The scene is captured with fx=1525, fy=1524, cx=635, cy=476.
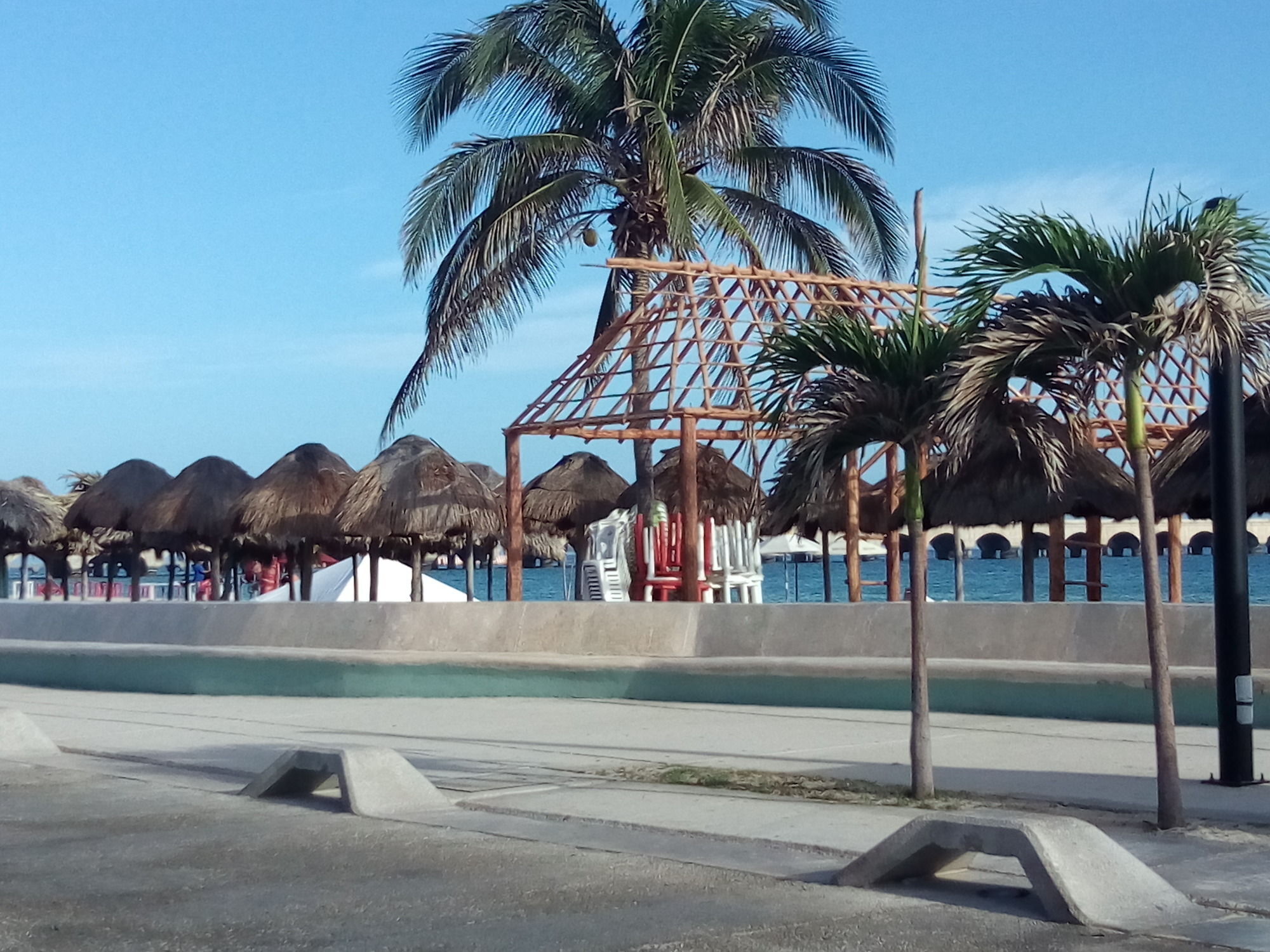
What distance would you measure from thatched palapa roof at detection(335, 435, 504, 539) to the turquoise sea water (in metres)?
33.5

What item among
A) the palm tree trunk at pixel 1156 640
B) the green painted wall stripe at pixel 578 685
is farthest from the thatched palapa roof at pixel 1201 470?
the palm tree trunk at pixel 1156 640

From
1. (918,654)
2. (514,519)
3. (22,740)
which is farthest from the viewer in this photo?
(514,519)

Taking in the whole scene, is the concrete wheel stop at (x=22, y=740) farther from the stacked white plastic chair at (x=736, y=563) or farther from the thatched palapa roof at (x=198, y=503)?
the thatched palapa roof at (x=198, y=503)

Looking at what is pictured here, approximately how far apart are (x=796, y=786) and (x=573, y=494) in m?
24.0

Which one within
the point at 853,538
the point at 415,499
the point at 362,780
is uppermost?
the point at 415,499

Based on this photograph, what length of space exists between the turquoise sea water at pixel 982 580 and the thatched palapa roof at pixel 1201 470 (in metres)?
42.0

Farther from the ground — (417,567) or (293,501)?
(293,501)

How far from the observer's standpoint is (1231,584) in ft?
30.4

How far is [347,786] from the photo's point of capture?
9750 millimetres

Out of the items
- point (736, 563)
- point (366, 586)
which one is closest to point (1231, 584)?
point (736, 563)

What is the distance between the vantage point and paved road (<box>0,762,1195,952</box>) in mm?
6176

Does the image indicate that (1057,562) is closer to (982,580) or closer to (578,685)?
(578,685)

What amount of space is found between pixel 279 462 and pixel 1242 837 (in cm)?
2466

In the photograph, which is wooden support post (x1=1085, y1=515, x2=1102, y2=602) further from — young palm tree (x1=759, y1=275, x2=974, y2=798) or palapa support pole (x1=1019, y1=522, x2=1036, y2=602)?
young palm tree (x1=759, y1=275, x2=974, y2=798)
